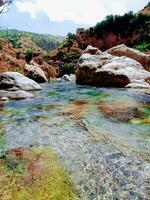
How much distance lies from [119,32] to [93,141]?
161 feet

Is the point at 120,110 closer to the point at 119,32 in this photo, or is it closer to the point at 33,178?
the point at 33,178

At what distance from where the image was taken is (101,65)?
2628 centimetres

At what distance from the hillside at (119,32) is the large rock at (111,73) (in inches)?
861

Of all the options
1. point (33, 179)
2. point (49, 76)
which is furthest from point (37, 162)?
point (49, 76)

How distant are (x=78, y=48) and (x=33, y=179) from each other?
5283 cm

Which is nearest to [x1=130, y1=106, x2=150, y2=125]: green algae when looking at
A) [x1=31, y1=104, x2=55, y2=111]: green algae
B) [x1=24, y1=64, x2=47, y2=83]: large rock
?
[x1=31, y1=104, x2=55, y2=111]: green algae

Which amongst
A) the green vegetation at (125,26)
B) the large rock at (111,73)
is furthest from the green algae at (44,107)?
the green vegetation at (125,26)

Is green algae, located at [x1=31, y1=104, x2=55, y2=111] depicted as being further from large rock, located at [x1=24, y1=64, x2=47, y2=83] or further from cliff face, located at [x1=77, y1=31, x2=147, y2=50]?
cliff face, located at [x1=77, y1=31, x2=147, y2=50]

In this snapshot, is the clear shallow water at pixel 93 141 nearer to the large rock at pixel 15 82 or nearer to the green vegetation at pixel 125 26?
the large rock at pixel 15 82

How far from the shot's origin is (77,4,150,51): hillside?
1999 inches

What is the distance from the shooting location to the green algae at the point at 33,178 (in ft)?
17.0

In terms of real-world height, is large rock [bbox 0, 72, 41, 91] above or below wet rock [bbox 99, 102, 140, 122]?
above

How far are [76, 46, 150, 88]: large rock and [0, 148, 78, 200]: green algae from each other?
17204 millimetres

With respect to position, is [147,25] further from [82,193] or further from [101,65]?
[82,193]
